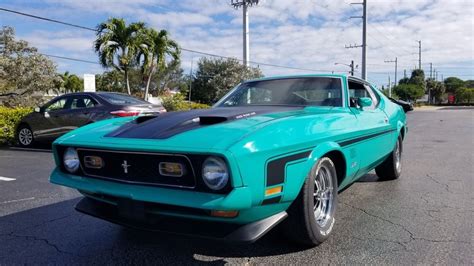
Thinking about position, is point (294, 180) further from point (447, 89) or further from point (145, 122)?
point (447, 89)

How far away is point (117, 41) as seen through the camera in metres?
20.8

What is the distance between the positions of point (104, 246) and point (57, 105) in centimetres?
754

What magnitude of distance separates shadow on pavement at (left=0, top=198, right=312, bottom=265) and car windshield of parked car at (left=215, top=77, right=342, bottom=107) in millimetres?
1406

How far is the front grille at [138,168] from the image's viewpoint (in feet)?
8.71

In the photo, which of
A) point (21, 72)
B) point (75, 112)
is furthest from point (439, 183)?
point (21, 72)

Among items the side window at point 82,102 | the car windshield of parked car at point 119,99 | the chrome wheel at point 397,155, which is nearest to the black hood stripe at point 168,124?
the chrome wheel at point 397,155

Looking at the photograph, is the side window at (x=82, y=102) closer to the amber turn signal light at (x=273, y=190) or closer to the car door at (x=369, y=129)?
the car door at (x=369, y=129)

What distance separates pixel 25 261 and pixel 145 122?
1.38 metres

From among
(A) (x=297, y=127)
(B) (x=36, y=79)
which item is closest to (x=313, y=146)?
(A) (x=297, y=127)

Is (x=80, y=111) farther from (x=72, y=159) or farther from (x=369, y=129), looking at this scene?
(x=369, y=129)

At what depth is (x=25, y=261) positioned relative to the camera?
3152 millimetres

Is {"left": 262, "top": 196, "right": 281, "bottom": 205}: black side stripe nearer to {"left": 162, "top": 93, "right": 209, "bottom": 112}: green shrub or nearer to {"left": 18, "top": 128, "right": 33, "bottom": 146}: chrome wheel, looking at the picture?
{"left": 18, "top": 128, "right": 33, "bottom": 146}: chrome wheel

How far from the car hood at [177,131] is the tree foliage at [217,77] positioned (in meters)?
30.2

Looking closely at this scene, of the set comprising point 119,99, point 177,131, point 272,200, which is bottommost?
point 272,200
